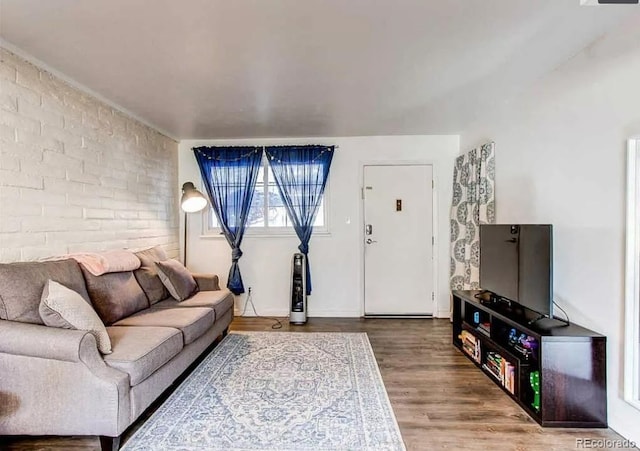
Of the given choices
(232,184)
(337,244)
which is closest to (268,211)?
(232,184)

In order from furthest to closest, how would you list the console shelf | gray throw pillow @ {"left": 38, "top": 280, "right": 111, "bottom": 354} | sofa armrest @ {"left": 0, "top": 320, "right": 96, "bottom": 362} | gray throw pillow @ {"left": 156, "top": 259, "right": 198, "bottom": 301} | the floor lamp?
the floor lamp → gray throw pillow @ {"left": 156, "top": 259, "right": 198, "bottom": 301} → the console shelf → gray throw pillow @ {"left": 38, "top": 280, "right": 111, "bottom": 354} → sofa armrest @ {"left": 0, "top": 320, "right": 96, "bottom": 362}

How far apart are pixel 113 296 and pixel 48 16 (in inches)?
70.4

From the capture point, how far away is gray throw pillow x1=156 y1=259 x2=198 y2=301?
10.7ft

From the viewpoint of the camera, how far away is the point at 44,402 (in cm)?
184

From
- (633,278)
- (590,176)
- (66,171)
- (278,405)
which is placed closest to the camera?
(633,278)

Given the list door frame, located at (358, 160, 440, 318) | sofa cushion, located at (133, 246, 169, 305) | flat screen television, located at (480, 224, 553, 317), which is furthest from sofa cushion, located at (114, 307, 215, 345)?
flat screen television, located at (480, 224, 553, 317)

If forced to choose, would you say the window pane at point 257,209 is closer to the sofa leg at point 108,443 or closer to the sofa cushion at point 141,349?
the sofa cushion at point 141,349

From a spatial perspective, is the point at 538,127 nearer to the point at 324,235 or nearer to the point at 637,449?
the point at 637,449

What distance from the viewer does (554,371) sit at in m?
2.11

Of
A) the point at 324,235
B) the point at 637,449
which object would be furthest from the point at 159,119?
the point at 637,449

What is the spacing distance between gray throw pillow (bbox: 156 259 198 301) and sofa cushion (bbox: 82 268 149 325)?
0.25 meters

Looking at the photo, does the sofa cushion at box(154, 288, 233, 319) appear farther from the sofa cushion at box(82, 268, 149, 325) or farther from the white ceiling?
the white ceiling

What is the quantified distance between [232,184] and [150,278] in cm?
166

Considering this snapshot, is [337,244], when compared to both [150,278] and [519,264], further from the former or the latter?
[519,264]
